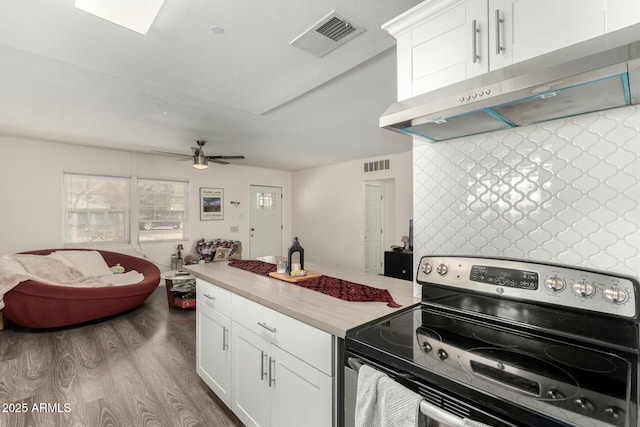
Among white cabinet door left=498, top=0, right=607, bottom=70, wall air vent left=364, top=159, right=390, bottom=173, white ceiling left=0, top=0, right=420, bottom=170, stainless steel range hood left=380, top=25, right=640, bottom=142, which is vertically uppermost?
white ceiling left=0, top=0, right=420, bottom=170

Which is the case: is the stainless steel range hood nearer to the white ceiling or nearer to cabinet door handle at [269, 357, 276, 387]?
the white ceiling

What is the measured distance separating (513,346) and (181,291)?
4033 millimetres

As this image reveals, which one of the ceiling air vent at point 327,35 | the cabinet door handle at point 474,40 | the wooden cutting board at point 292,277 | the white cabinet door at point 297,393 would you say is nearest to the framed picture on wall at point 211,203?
the wooden cutting board at point 292,277

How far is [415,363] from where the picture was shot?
84cm

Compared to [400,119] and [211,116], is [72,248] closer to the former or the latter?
[211,116]

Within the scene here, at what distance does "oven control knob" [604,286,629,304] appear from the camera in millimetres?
908

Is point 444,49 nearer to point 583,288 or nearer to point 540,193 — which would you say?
point 540,193

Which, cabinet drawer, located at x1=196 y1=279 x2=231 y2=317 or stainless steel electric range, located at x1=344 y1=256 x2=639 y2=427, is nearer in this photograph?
stainless steel electric range, located at x1=344 y1=256 x2=639 y2=427

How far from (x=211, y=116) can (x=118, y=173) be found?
2837mm

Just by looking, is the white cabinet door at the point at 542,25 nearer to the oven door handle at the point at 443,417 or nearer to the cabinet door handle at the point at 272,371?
the oven door handle at the point at 443,417

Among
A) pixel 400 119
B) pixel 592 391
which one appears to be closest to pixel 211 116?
pixel 400 119

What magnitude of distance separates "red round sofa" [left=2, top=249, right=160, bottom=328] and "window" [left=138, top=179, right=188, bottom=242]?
2002mm

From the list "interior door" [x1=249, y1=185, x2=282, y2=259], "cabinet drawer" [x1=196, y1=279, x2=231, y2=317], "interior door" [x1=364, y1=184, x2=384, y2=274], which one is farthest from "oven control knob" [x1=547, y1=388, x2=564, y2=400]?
"interior door" [x1=249, y1=185, x2=282, y2=259]

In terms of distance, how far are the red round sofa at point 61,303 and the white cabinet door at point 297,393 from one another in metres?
3.04
